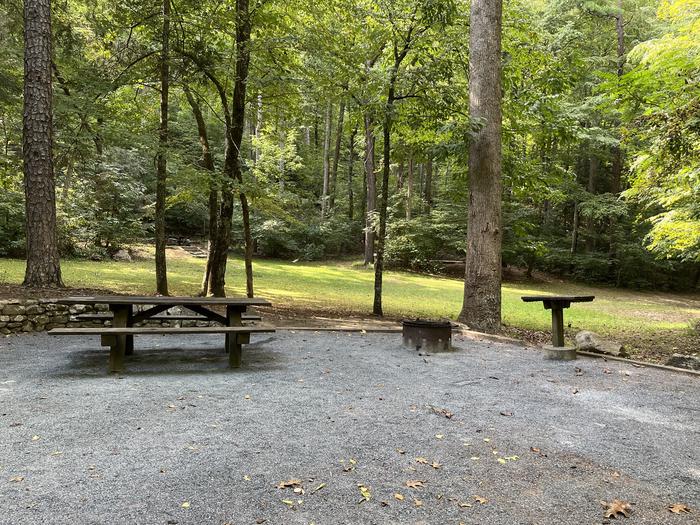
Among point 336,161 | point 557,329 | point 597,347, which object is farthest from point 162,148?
point 336,161

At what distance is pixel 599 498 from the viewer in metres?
2.33

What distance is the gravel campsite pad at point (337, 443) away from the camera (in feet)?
7.10

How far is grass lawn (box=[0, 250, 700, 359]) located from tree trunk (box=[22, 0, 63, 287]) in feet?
6.69

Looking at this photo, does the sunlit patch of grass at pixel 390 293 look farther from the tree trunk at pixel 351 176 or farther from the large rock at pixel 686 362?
the tree trunk at pixel 351 176

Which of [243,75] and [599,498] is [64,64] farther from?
[599,498]

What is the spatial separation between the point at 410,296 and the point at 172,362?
32.9ft

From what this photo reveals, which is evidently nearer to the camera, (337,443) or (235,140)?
(337,443)

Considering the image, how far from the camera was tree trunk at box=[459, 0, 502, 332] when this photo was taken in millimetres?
7332

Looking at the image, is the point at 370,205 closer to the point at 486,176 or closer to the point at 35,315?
the point at 486,176

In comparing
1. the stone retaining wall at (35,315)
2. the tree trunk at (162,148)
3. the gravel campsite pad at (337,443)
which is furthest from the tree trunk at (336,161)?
the gravel campsite pad at (337,443)

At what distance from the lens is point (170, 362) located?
4.91m

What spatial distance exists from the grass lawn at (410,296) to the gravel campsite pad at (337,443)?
170 inches

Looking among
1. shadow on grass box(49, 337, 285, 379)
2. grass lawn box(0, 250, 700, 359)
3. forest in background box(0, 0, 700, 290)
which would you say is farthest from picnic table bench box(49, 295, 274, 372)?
grass lawn box(0, 250, 700, 359)

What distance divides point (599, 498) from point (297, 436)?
5.61 feet
